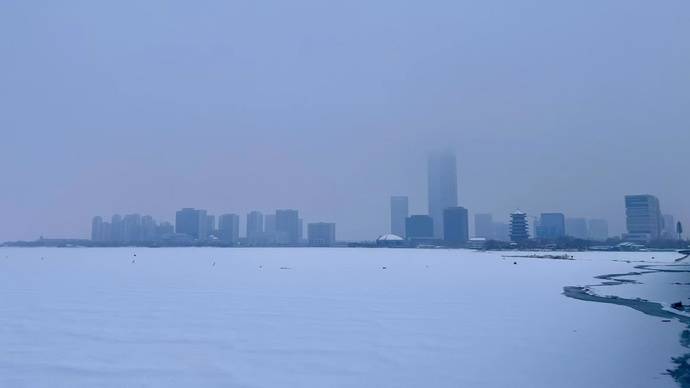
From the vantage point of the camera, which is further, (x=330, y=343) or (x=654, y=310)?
(x=654, y=310)

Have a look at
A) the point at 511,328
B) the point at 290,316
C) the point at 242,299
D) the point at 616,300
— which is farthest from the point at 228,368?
the point at 616,300

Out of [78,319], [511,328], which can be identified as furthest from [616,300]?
[78,319]

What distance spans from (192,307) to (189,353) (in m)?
10.9

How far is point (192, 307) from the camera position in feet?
85.0

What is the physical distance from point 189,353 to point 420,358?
21.0ft

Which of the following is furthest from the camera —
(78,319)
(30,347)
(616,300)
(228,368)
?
(616,300)

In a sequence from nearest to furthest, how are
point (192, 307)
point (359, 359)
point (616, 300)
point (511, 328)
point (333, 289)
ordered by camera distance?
1. point (359, 359)
2. point (511, 328)
3. point (192, 307)
4. point (616, 300)
5. point (333, 289)

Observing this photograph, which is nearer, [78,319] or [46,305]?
[78,319]

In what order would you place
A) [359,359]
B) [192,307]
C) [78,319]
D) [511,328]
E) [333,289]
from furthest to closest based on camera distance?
1. [333,289]
2. [192,307]
3. [78,319]
4. [511,328]
5. [359,359]

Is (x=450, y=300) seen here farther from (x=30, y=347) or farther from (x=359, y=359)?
(x=30, y=347)

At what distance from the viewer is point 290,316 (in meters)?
23.0

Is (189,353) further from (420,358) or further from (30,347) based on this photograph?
(420,358)

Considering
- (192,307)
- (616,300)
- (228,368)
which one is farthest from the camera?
(616,300)

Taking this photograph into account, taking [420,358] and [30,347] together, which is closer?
[420,358]
